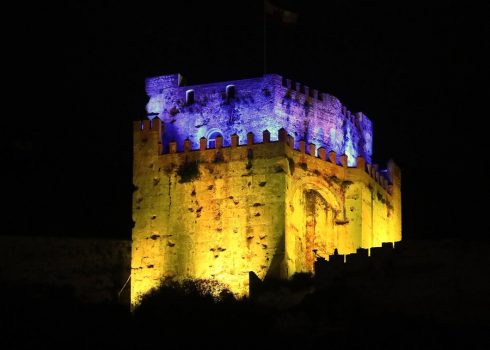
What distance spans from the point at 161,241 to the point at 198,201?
197cm

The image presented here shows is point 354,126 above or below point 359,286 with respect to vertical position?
above

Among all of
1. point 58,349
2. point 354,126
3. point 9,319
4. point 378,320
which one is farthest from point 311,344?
point 354,126

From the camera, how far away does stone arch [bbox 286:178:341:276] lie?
2127 inches

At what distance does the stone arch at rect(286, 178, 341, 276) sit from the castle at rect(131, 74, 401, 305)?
0.04m

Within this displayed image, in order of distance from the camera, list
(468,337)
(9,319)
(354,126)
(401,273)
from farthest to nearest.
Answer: (354,126), (9,319), (401,273), (468,337)

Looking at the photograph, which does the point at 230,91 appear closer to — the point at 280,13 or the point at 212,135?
the point at 212,135

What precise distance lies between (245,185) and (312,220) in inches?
133

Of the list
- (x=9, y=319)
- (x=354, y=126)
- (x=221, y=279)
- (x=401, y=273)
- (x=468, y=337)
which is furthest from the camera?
(x=354, y=126)

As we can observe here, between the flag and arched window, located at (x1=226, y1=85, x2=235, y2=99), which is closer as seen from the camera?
arched window, located at (x1=226, y1=85, x2=235, y2=99)

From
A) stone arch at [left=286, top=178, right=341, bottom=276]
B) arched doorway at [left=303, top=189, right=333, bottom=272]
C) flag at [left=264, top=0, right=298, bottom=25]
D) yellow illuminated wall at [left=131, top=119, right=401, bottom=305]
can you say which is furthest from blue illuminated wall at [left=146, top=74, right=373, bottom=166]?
flag at [left=264, top=0, right=298, bottom=25]

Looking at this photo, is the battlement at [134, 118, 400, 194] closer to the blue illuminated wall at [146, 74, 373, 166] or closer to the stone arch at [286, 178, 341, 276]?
the blue illuminated wall at [146, 74, 373, 166]

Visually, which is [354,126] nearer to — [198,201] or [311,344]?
[198,201]

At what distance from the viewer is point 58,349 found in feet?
149

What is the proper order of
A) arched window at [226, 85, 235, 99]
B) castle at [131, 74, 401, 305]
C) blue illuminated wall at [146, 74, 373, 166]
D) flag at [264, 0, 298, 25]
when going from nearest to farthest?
castle at [131, 74, 401, 305], blue illuminated wall at [146, 74, 373, 166], arched window at [226, 85, 235, 99], flag at [264, 0, 298, 25]
